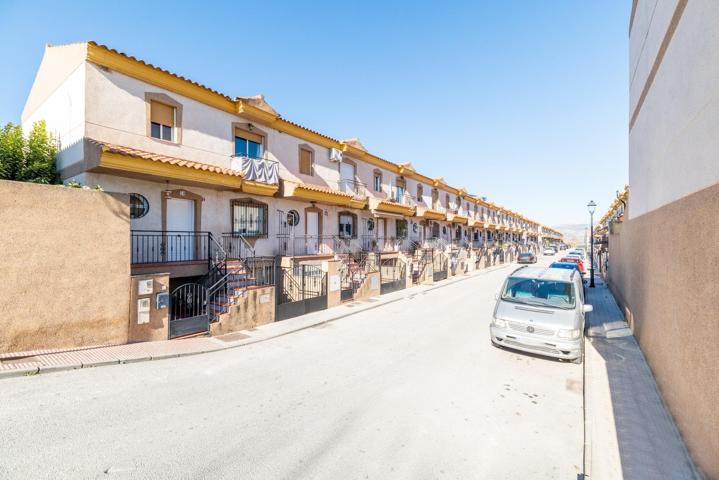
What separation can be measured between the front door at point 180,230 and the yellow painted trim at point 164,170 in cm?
158

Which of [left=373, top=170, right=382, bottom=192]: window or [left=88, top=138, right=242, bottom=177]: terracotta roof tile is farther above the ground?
[left=373, top=170, right=382, bottom=192]: window

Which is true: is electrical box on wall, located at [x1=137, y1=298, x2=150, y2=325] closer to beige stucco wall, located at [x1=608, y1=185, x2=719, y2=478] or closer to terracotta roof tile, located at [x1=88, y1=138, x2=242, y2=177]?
terracotta roof tile, located at [x1=88, y1=138, x2=242, y2=177]

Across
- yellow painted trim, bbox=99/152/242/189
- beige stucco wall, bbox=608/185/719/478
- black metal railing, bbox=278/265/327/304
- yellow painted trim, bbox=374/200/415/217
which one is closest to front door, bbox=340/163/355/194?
yellow painted trim, bbox=374/200/415/217

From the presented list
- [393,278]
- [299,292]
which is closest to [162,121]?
[299,292]

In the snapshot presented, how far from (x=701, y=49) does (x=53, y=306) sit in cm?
1266

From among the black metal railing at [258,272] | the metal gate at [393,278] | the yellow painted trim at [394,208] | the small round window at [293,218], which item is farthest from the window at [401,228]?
the black metal railing at [258,272]

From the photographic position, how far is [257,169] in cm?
1265

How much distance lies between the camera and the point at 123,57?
9.58 m

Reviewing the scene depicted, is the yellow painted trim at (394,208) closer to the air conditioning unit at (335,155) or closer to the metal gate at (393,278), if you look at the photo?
the metal gate at (393,278)

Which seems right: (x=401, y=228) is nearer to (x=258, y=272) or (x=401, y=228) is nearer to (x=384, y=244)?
(x=384, y=244)

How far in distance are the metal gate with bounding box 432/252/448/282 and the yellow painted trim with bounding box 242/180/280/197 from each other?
12882mm

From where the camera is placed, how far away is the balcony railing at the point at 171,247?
9852 millimetres

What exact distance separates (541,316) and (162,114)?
1332 cm

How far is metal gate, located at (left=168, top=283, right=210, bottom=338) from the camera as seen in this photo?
862 centimetres
